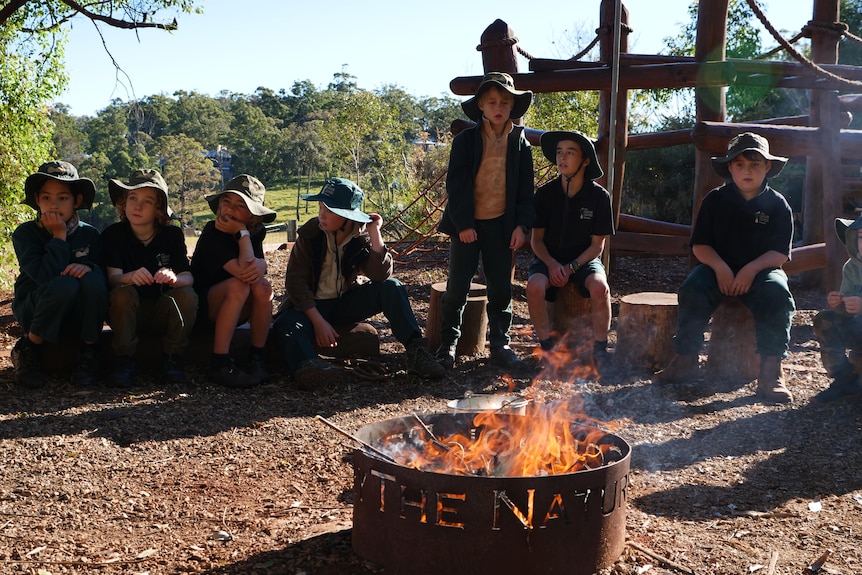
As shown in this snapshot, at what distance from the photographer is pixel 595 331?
17.7ft

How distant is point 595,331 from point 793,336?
2107 millimetres

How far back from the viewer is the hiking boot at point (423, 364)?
516 cm

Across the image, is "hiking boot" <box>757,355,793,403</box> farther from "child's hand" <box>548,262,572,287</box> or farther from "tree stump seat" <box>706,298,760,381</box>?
"child's hand" <box>548,262,572,287</box>

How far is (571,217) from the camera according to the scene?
214 inches

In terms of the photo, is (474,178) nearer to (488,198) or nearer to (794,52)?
(488,198)

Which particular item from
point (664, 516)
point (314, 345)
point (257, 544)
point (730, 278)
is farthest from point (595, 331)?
point (257, 544)

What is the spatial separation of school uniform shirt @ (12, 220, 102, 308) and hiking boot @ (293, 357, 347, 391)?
4.29ft

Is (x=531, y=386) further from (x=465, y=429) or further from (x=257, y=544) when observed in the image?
(x=257, y=544)

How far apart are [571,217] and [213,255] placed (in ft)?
7.50

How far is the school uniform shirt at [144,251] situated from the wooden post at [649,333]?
2.88m

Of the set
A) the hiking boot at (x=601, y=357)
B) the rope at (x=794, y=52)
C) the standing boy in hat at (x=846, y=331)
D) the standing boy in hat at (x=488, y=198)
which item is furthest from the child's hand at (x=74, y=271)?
the rope at (x=794, y=52)

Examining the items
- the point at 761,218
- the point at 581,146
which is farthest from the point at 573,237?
the point at 761,218

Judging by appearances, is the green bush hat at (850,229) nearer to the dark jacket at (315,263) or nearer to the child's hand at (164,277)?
the dark jacket at (315,263)

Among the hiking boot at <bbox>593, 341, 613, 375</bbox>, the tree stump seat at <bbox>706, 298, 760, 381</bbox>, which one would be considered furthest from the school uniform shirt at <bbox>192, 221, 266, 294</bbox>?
the tree stump seat at <bbox>706, 298, 760, 381</bbox>
